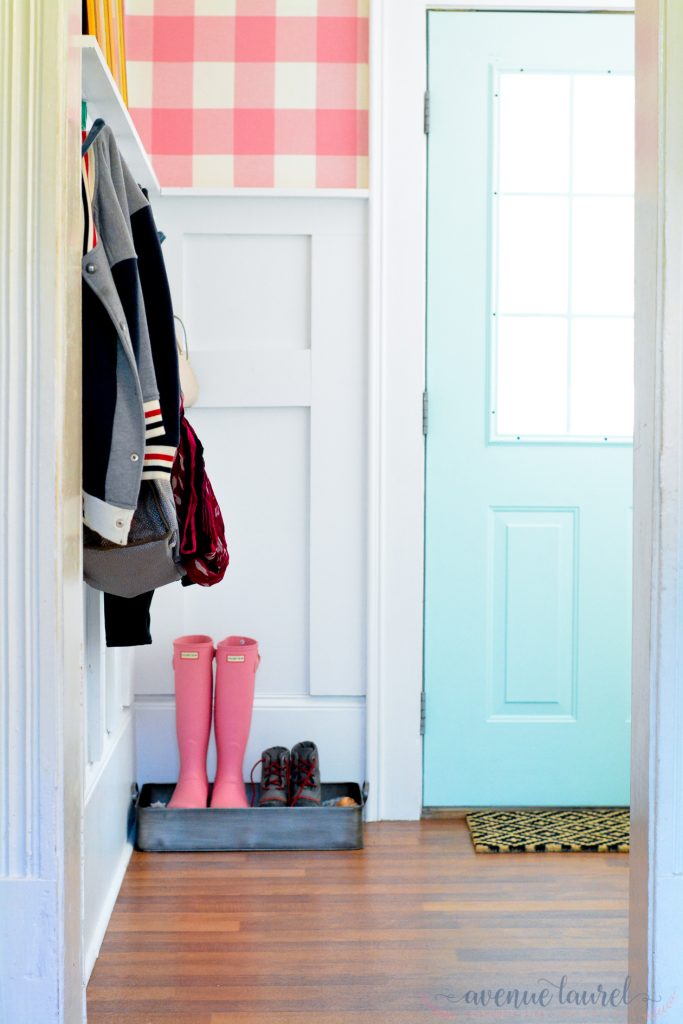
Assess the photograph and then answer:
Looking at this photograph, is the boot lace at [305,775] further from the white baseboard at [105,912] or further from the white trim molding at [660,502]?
the white trim molding at [660,502]

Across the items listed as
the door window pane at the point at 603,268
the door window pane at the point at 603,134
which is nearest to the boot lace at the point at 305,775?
the door window pane at the point at 603,268

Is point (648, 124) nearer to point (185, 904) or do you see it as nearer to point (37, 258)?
point (37, 258)

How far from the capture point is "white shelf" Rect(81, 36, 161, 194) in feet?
5.59

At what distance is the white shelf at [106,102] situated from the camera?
5.59ft

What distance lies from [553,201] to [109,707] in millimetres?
1727

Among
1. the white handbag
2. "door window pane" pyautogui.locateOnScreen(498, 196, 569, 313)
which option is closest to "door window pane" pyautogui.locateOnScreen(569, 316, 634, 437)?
"door window pane" pyautogui.locateOnScreen(498, 196, 569, 313)

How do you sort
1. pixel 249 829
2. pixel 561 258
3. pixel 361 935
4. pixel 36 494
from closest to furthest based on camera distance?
pixel 36 494, pixel 361 935, pixel 249 829, pixel 561 258

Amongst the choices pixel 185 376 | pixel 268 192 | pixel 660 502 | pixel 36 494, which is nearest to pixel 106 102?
pixel 185 376

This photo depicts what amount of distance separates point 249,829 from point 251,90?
1.91 meters

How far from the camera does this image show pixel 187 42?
8.86ft

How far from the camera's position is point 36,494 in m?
1.37

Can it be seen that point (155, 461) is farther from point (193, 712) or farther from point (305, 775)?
point (305, 775)

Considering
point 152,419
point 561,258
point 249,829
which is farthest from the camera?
point 561,258

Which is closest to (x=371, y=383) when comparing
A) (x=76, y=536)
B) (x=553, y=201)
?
(x=553, y=201)
